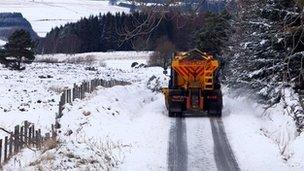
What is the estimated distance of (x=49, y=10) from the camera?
16438cm

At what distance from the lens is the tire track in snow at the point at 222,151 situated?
15.4 m

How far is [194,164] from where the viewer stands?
15578 mm

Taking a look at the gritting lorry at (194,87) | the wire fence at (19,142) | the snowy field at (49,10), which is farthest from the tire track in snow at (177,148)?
the snowy field at (49,10)

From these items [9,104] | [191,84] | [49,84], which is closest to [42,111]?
[9,104]

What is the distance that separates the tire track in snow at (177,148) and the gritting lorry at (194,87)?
2.24 m

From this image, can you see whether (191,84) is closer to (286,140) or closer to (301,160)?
(286,140)

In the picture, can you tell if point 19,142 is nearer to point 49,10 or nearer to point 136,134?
point 136,134

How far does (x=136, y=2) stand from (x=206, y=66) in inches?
Answer: 777

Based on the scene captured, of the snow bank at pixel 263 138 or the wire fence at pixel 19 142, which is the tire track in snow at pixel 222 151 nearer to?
the snow bank at pixel 263 138

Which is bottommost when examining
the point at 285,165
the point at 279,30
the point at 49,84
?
the point at 49,84

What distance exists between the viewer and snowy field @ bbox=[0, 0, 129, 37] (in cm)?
14338

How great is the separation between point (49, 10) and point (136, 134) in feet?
490

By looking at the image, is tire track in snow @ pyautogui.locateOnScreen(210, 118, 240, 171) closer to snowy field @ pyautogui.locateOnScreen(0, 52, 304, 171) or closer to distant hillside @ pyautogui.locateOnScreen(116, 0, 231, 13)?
snowy field @ pyautogui.locateOnScreen(0, 52, 304, 171)

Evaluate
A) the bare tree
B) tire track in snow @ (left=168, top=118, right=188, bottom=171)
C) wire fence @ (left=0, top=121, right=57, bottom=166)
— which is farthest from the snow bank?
the bare tree
